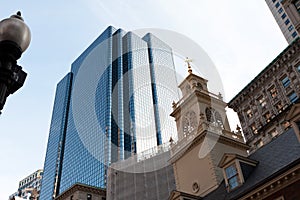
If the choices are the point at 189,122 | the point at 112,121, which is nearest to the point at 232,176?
the point at 189,122

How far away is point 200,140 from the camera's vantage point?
1192 inches

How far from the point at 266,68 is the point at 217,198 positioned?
5207cm

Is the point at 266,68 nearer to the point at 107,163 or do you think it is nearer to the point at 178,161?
the point at 178,161

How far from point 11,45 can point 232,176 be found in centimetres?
1872

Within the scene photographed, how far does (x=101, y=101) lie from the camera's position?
172375 mm

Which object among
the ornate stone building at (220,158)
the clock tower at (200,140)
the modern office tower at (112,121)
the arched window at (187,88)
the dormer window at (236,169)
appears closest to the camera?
the ornate stone building at (220,158)

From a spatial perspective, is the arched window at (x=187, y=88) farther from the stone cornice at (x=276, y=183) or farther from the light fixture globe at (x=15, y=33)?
the light fixture globe at (x=15, y=33)

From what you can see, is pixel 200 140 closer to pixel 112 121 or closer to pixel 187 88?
pixel 187 88

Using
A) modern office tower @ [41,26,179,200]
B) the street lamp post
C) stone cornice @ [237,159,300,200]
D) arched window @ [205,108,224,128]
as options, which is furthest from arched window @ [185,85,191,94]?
modern office tower @ [41,26,179,200]

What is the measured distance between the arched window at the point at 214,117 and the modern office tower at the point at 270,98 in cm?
2847

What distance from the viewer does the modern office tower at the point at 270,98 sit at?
61.6 meters

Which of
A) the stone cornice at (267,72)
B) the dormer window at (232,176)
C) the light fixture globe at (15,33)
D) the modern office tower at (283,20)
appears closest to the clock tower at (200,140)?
the dormer window at (232,176)

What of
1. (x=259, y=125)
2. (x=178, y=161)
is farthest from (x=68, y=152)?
(x=178, y=161)

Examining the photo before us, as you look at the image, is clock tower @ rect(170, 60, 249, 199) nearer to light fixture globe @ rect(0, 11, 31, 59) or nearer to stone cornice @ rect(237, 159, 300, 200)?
stone cornice @ rect(237, 159, 300, 200)
